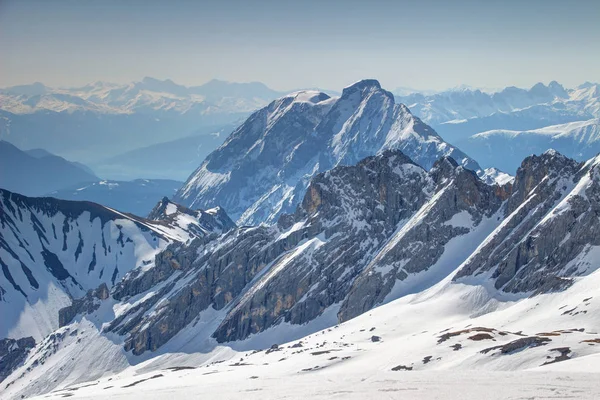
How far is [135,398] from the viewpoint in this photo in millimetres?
146750

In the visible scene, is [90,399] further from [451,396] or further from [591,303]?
[591,303]

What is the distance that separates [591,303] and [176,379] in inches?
4318

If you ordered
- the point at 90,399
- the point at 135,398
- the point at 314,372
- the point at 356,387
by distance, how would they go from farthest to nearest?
the point at 314,372 < the point at 90,399 < the point at 135,398 < the point at 356,387

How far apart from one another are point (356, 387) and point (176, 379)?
8048cm

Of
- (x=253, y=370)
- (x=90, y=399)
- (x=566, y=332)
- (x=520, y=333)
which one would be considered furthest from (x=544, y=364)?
(x=90, y=399)

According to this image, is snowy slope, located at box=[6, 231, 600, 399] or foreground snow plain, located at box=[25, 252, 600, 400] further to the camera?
snowy slope, located at box=[6, 231, 600, 399]

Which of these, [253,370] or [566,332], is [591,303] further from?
[253,370]

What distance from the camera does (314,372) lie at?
172625 millimetres

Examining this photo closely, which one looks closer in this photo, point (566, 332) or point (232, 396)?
point (232, 396)

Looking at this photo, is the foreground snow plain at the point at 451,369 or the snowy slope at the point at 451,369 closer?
the foreground snow plain at the point at 451,369

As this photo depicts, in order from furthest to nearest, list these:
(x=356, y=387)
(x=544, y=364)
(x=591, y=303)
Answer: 1. (x=591, y=303)
2. (x=544, y=364)
3. (x=356, y=387)

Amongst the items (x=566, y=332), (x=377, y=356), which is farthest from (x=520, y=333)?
(x=377, y=356)

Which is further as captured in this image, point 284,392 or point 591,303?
point 591,303

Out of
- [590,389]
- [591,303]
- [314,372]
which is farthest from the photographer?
[591,303]
